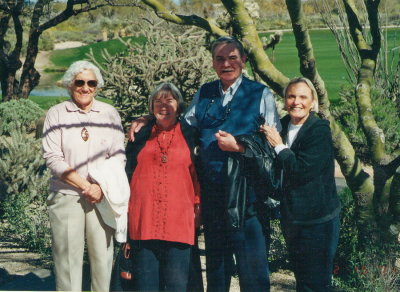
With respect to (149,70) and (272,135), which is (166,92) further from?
(149,70)

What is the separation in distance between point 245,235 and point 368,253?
183cm

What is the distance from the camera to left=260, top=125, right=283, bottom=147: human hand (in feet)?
13.0

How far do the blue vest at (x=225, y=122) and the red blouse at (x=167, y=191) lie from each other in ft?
0.48

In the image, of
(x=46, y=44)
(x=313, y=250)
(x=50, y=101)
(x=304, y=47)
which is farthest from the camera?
(x=46, y=44)

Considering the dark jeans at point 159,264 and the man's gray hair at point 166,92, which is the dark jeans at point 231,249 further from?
the man's gray hair at point 166,92

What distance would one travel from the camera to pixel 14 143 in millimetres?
8844

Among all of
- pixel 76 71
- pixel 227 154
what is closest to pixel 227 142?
pixel 227 154

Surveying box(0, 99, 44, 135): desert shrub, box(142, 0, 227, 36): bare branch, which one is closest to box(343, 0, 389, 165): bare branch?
box(142, 0, 227, 36): bare branch

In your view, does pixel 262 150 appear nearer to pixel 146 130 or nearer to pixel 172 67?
pixel 146 130

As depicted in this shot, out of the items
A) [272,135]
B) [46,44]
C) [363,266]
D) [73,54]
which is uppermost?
[46,44]

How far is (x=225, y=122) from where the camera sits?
4102mm

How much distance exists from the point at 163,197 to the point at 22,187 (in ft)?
16.5

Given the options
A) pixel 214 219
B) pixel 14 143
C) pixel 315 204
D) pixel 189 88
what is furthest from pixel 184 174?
pixel 14 143

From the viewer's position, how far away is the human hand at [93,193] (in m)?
4.23
